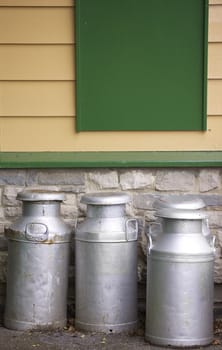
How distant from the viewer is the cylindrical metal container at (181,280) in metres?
5.15

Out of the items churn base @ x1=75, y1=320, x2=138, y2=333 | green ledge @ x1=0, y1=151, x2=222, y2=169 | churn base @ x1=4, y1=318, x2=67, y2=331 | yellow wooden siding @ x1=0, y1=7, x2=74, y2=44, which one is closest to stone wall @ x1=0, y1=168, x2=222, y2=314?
green ledge @ x1=0, y1=151, x2=222, y2=169

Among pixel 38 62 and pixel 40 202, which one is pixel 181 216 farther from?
pixel 38 62

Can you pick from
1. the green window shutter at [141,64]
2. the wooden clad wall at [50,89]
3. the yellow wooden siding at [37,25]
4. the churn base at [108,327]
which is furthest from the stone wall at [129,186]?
the yellow wooden siding at [37,25]

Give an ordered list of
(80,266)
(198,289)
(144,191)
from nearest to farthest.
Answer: (198,289), (80,266), (144,191)

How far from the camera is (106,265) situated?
5.47 metres

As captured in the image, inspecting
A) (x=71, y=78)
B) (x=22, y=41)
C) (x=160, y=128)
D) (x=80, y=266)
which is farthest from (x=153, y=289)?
(x=22, y=41)

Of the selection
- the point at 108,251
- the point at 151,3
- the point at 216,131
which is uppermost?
the point at 151,3

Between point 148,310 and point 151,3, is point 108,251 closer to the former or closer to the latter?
point 148,310

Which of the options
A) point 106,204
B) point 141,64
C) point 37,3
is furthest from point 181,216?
point 37,3

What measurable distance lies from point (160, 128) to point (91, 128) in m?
0.58

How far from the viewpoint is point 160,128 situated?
6109 mm

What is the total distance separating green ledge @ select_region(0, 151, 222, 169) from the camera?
5992mm

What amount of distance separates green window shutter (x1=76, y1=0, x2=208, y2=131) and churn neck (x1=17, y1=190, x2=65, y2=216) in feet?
2.51

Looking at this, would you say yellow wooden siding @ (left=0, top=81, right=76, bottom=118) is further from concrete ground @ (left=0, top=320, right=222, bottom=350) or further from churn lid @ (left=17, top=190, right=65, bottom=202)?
concrete ground @ (left=0, top=320, right=222, bottom=350)
